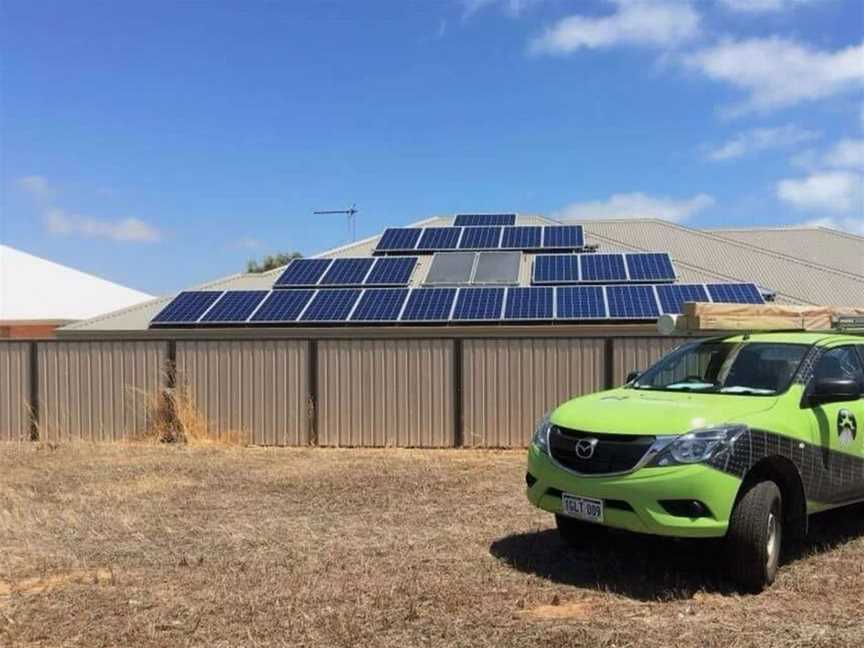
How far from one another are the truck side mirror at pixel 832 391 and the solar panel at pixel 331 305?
1053cm

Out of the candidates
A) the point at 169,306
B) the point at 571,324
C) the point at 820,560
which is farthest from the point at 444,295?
the point at 820,560

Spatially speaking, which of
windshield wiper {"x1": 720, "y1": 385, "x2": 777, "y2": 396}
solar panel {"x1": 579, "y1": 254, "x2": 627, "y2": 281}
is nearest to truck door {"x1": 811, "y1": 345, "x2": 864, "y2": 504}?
windshield wiper {"x1": 720, "y1": 385, "x2": 777, "y2": 396}

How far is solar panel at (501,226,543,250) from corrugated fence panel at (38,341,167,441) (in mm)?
9999

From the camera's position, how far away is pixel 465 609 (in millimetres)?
5250

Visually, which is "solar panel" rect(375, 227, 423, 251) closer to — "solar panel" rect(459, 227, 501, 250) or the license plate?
"solar panel" rect(459, 227, 501, 250)

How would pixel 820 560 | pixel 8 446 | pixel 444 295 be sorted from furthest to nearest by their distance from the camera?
1. pixel 444 295
2. pixel 8 446
3. pixel 820 560

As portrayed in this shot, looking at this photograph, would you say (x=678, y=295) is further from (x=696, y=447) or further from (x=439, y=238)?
(x=696, y=447)

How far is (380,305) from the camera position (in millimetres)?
16344

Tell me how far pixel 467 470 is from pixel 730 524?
544 centimetres

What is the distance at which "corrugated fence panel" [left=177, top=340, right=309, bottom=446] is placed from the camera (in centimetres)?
1314

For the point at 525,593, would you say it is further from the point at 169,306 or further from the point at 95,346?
the point at 169,306

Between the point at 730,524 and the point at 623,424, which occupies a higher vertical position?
the point at 623,424

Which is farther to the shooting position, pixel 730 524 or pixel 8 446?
pixel 8 446

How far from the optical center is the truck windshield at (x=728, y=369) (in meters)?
6.37
